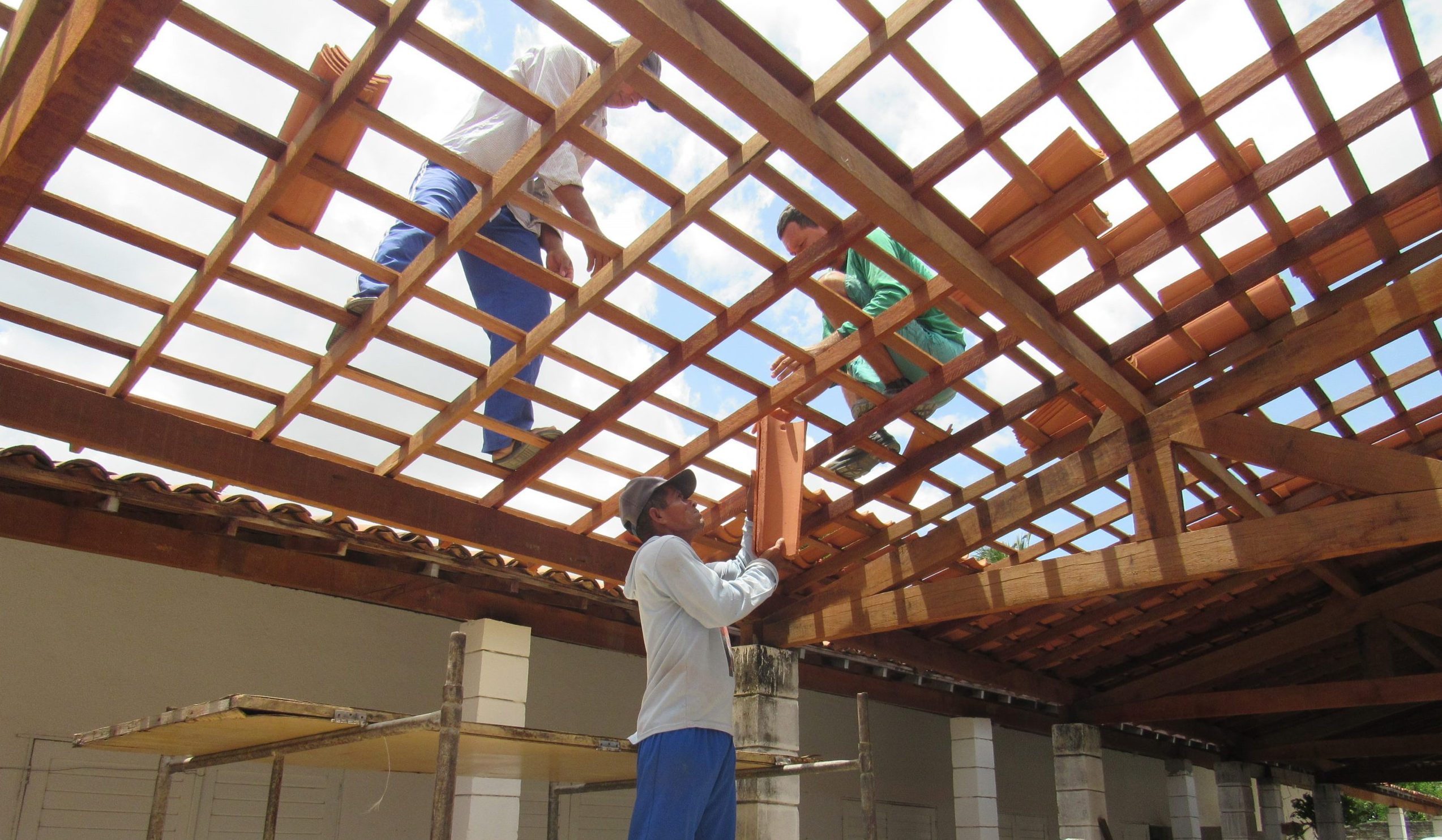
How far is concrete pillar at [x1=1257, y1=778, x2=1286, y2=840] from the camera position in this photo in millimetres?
14055

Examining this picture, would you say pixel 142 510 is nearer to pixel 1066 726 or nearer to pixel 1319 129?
pixel 1319 129

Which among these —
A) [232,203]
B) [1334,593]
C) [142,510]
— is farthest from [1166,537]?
[1334,593]

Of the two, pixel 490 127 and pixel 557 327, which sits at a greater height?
pixel 490 127

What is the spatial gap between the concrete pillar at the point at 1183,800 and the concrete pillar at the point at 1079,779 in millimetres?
3060

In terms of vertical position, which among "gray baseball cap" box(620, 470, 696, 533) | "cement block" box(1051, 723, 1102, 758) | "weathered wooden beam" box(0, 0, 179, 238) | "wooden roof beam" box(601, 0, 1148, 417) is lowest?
"cement block" box(1051, 723, 1102, 758)

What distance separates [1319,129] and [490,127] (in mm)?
3135

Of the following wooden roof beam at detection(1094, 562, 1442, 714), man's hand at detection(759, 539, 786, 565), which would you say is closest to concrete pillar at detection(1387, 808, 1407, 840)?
wooden roof beam at detection(1094, 562, 1442, 714)

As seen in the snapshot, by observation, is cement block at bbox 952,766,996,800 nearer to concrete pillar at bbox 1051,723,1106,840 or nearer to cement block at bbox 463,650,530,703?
concrete pillar at bbox 1051,723,1106,840

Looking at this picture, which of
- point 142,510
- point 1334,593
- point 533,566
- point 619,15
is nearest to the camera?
point 619,15

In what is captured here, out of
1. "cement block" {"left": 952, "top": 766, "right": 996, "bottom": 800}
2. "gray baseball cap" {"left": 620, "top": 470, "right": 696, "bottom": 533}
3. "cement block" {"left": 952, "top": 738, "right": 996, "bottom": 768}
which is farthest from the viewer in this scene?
"cement block" {"left": 952, "top": 738, "right": 996, "bottom": 768}

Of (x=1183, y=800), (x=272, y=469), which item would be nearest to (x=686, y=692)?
(x=272, y=469)

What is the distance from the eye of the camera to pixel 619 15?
2.76 m

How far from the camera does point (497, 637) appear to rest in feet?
18.3

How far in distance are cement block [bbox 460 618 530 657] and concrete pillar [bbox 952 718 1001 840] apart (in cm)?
483
